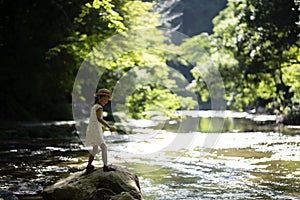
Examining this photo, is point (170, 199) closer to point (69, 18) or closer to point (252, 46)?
point (69, 18)

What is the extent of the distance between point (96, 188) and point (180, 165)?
208 inches

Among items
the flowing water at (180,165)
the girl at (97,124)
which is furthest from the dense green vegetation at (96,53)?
the girl at (97,124)

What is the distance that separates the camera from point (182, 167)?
1138cm

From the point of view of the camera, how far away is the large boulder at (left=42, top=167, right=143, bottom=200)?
659cm

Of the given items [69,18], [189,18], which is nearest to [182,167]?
[69,18]

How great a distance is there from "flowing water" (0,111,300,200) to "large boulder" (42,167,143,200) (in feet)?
2.93

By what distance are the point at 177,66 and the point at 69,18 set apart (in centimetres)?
4240

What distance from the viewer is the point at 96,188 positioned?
6.66 m

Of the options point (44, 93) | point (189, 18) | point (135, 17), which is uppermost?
point (189, 18)

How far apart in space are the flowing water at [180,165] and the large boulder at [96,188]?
0.89 metres

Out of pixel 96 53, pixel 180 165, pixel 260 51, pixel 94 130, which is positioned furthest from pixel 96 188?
pixel 260 51

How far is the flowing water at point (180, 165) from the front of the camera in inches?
327

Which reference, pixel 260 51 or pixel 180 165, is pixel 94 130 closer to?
pixel 180 165

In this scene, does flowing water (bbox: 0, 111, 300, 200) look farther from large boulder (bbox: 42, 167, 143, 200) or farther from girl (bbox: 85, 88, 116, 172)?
girl (bbox: 85, 88, 116, 172)
